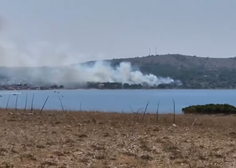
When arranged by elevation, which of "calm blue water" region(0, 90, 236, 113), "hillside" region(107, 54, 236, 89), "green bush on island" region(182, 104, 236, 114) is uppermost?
"hillside" region(107, 54, 236, 89)

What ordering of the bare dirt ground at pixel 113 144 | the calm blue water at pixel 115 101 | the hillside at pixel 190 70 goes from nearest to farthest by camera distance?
the bare dirt ground at pixel 113 144, the calm blue water at pixel 115 101, the hillside at pixel 190 70

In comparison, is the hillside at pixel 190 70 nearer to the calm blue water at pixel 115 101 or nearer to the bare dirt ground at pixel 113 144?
the calm blue water at pixel 115 101

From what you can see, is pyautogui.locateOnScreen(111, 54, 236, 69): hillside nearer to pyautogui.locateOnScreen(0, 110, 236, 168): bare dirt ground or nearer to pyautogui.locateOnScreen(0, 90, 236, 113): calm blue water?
pyautogui.locateOnScreen(0, 90, 236, 113): calm blue water

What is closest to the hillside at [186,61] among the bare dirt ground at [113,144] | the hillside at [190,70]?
the hillside at [190,70]

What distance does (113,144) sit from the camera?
1173 cm

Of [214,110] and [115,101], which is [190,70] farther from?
[214,110]

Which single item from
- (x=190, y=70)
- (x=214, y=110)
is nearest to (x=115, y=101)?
(x=214, y=110)

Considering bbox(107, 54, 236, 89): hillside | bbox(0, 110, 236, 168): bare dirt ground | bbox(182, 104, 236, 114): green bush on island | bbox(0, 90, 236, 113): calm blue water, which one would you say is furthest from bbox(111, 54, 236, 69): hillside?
bbox(0, 110, 236, 168): bare dirt ground

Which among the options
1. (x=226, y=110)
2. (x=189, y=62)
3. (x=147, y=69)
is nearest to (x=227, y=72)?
(x=189, y=62)

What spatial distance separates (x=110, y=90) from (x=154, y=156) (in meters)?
145

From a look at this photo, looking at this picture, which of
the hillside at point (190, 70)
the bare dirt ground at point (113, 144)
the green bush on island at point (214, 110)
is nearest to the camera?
the bare dirt ground at point (113, 144)

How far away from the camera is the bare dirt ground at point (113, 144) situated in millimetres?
9570

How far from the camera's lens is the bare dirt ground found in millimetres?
9570

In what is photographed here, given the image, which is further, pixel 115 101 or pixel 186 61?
pixel 186 61
